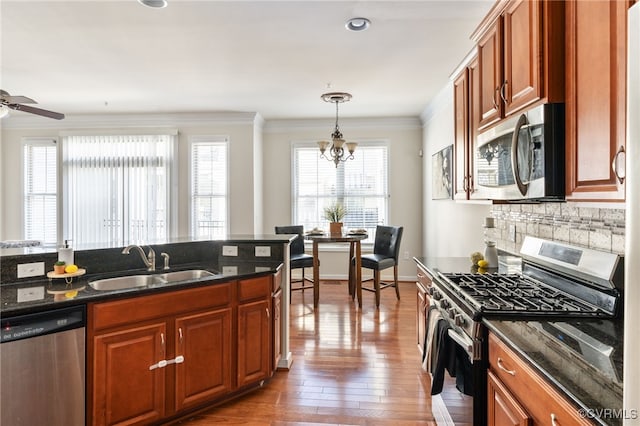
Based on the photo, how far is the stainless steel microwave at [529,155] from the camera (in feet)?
4.78

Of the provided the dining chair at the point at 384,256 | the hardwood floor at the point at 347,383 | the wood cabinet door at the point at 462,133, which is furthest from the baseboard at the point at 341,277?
the wood cabinet door at the point at 462,133

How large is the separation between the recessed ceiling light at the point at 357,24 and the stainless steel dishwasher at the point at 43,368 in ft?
8.50

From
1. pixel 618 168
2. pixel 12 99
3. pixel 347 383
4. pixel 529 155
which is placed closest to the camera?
pixel 618 168

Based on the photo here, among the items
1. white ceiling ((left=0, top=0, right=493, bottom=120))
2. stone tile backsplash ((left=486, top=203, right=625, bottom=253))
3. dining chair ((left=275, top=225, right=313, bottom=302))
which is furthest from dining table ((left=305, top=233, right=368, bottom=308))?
stone tile backsplash ((left=486, top=203, right=625, bottom=253))

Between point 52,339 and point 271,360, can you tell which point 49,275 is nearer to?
point 52,339

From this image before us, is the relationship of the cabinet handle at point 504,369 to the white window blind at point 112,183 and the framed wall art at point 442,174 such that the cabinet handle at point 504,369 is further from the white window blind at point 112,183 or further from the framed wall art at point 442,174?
the white window blind at point 112,183

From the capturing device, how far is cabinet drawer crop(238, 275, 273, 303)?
2428 millimetres

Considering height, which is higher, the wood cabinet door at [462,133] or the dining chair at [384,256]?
the wood cabinet door at [462,133]

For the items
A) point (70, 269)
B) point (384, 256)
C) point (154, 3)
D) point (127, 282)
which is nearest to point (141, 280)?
point (127, 282)

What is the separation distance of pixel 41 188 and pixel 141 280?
15.4 feet

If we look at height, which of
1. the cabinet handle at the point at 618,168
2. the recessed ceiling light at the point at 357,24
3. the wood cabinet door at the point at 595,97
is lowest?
the cabinet handle at the point at 618,168

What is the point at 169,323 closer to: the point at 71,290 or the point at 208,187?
the point at 71,290

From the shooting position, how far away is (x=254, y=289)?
2.50 m

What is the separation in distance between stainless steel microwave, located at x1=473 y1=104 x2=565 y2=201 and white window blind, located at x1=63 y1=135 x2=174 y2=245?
5034 millimetres
